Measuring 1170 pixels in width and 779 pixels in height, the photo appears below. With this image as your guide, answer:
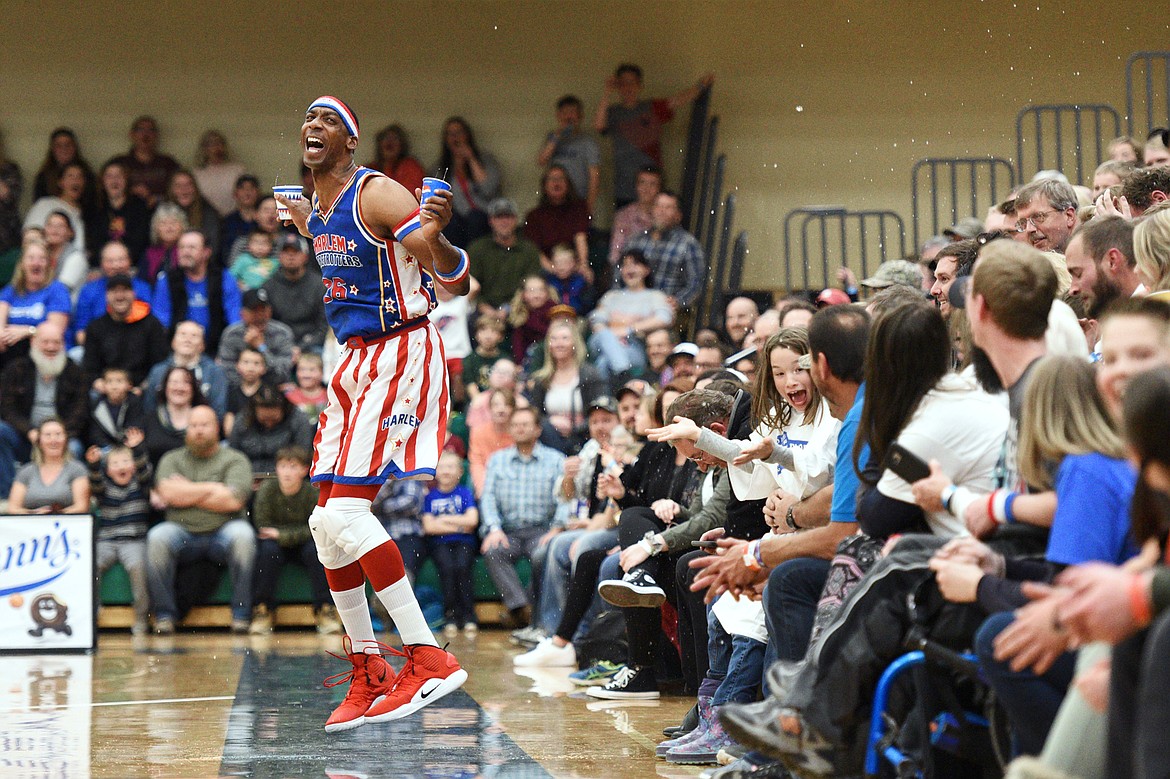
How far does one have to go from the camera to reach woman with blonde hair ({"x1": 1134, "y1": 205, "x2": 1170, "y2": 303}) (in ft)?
13.2

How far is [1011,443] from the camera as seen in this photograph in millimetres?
3299

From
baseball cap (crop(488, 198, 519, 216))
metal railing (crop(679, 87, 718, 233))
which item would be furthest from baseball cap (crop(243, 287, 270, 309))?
metal railing (crop(679, 87, 718, 233))

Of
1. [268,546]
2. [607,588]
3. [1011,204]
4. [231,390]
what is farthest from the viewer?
[231,390]

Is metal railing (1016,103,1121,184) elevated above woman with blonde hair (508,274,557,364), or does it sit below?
above

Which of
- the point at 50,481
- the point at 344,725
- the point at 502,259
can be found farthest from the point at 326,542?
the point at 502,259

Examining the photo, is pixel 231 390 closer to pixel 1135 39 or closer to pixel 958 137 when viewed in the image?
pixel 958 137

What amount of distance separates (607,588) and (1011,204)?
243 centimetres

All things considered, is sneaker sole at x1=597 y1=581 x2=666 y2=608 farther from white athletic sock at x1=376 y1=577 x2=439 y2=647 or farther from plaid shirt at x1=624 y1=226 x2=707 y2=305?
plaid shirt at x1=624 y1=226 x2=707 y2=305

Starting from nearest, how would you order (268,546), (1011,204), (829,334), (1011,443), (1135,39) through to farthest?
(1011,443), (829,334), (1011,204), (268,546), (1135,39)

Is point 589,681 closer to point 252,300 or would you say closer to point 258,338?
point 258,338

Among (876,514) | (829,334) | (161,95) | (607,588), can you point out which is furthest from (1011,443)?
(161,95)

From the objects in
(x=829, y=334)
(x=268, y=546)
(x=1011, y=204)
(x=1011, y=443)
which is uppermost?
(x=1011, y=204)

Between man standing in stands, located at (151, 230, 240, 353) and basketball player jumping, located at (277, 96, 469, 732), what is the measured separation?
582 cm

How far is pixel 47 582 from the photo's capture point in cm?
823
